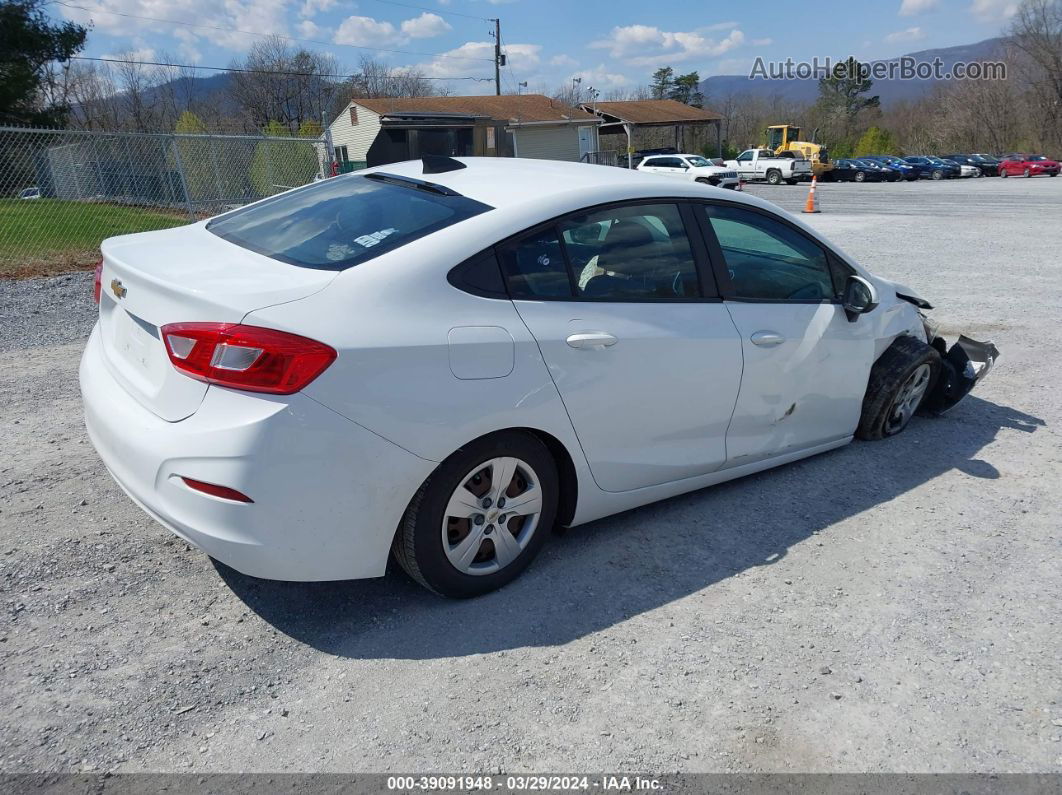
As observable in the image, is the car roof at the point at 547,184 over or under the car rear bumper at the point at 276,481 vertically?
over

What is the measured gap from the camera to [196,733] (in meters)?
2.38

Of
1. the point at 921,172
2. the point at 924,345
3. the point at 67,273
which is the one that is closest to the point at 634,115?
the point at 921,172

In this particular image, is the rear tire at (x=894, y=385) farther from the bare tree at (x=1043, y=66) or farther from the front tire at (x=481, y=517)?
the bare tree at (x=1043, y=66)

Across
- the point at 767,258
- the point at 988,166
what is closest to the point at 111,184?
the point at 767,258

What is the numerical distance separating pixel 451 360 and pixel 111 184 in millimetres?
16174

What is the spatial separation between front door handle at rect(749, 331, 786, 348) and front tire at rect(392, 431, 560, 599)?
1249 millimetres

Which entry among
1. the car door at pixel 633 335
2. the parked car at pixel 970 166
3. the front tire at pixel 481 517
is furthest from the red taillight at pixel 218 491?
the parked car at pixel 970 166

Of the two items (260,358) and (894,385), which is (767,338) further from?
(260,358)

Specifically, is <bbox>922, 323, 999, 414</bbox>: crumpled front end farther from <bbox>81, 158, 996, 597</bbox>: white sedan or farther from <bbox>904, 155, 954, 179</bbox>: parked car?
<bbox>904, 155, 954, 179</bbox>: parked car

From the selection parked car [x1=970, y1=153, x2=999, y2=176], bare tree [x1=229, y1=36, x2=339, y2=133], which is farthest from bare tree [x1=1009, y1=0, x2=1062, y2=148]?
bare tree [x1=229, y1=36, x2=339, y2=133]

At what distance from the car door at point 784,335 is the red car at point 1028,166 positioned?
50150mm

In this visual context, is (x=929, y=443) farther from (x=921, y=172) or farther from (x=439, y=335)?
(x=921, y=172)

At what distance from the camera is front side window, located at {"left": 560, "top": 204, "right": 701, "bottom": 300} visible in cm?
319

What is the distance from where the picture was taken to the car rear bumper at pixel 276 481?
243 cm
